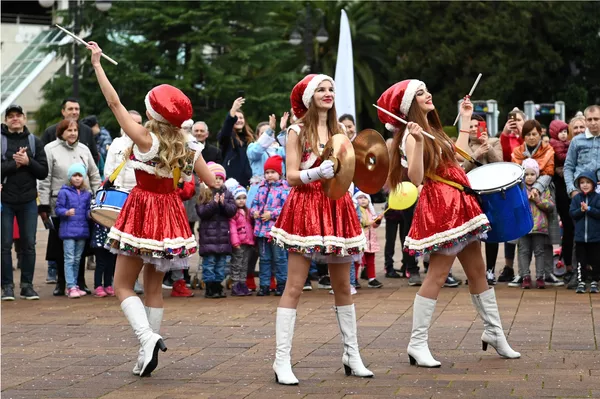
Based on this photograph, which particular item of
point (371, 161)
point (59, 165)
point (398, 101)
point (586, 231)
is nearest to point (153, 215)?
point (371, 161)

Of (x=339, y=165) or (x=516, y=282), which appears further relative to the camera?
(x=516, y=282)

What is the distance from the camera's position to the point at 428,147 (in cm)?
780

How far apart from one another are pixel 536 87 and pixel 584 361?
45.5m

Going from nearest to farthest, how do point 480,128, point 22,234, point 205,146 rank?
point 480,128 → point 22,234 → point 205,146

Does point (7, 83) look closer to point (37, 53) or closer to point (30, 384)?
point (37, 53)

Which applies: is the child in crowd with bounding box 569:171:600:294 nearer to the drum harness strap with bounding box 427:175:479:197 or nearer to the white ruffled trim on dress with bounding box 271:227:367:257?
the drum harness strap with bounding box 427:175:479:197

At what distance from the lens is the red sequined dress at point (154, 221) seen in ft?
24.9

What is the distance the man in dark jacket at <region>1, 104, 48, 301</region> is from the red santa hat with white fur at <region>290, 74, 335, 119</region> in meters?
5.19

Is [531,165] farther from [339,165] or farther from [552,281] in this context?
[339,165]

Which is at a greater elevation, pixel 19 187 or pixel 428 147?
pixel 428 147

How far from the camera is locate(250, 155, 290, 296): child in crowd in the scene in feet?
39.9

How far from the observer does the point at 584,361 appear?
308 inches

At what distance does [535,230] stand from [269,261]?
2.98m

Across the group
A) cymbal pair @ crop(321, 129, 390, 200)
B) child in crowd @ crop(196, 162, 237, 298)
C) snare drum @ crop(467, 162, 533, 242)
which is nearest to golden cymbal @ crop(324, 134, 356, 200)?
cymbal pair @ crop(321, 129, 390, 200)
